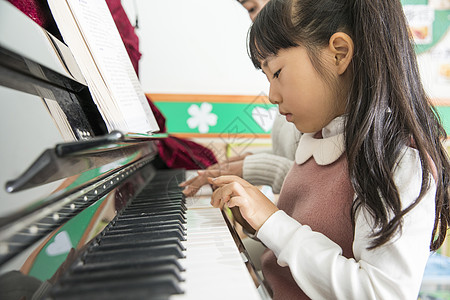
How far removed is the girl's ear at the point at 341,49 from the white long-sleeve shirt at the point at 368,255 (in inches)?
8.4

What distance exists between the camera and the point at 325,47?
71 cm

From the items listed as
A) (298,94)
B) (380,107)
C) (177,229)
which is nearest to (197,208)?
(177,229)

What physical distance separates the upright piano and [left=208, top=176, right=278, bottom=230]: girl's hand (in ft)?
0.16

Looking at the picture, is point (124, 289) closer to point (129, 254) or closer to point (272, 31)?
point (129, 254)

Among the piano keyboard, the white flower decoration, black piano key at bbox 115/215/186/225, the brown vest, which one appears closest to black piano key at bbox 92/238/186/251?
the piano keyboard

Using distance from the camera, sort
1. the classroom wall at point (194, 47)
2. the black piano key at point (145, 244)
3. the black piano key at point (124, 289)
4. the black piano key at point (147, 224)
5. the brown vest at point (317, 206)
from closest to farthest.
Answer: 1. the black piano key at point (124, 289)
2. the black piano key at point (145, 244)
3. the black piano key at point (147, 224)
4. the brown vest at point (317, 206)
5. the classroom wall at point (194, 47)

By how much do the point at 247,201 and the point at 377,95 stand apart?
319 millimetres

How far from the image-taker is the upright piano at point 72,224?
368mm

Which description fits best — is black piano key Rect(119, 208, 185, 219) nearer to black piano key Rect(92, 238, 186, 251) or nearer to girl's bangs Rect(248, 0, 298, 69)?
black piano key Rect(92, 238, 186, 251)

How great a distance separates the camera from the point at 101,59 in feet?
2.54

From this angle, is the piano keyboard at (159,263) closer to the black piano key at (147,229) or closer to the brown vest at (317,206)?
the black piano key at (147,229)

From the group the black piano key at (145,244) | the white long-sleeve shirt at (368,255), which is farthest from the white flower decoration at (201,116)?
the black piano key at (145,244)

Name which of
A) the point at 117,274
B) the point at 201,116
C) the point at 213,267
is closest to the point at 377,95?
the point at 213,267

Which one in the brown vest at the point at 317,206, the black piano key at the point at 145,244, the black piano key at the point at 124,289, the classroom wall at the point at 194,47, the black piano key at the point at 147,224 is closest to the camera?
the black piano key at the point at 124,289
